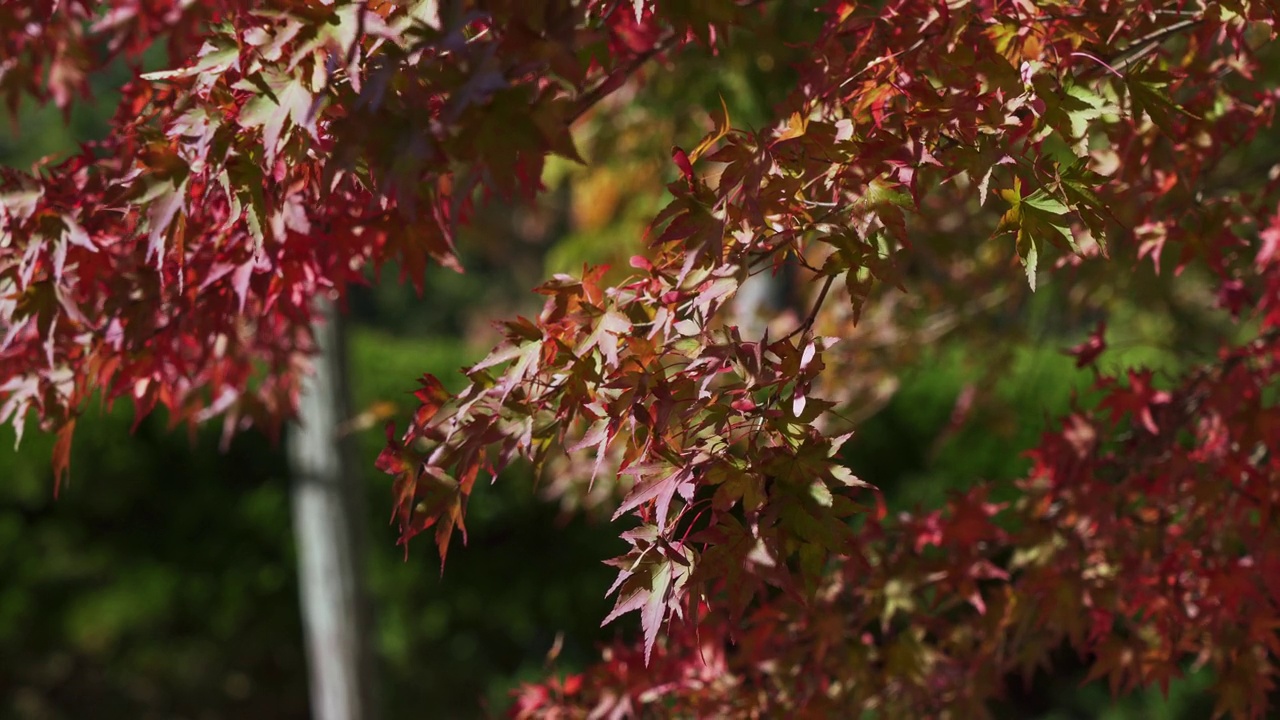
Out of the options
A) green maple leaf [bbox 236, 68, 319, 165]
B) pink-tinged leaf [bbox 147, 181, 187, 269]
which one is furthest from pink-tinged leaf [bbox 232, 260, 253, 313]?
green maple leaf [bbox 236, 68, 319, 165]

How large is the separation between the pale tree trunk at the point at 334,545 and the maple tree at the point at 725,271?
148cm

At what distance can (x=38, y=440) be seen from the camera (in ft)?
18.3

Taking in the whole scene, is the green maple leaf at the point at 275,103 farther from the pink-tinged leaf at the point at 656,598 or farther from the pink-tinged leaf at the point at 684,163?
the pink-tinged leaf at the point at 656,598

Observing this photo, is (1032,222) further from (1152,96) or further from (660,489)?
(660,489)

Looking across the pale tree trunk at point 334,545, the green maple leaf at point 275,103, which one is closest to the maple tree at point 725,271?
the green maple leaf at point 275,103

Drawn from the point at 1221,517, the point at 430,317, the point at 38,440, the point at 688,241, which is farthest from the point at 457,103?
the point at 430,317

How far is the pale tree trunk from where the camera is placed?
14.1 ft

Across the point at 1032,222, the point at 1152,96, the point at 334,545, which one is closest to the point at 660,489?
the point at 1032,222

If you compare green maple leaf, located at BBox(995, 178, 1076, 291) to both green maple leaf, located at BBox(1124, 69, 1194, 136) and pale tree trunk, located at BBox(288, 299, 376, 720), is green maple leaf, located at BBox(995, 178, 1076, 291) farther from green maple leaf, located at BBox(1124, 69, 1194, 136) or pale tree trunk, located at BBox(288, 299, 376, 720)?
pale tree trunk, located at BBox(288, 299, 376, 720)

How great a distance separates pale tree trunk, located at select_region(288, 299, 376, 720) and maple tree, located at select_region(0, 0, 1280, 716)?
1.48 metres

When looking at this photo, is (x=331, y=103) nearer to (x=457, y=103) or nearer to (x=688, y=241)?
(x=457, y=103)

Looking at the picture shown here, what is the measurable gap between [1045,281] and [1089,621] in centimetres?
172

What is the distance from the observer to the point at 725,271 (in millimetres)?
1571

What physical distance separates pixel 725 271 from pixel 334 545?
3205 mm
